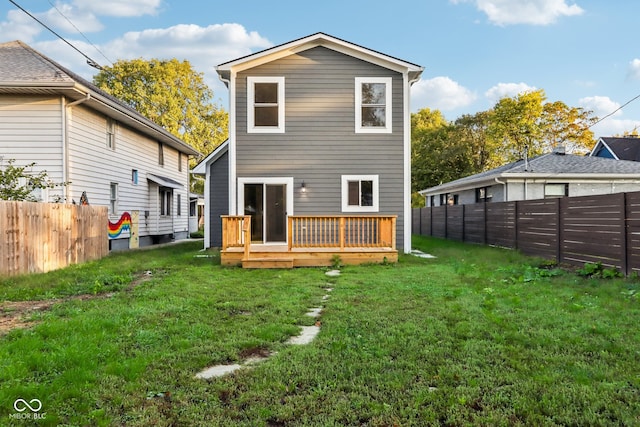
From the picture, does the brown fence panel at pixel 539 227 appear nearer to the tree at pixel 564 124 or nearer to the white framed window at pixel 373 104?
the white framed window at pixel 373 104

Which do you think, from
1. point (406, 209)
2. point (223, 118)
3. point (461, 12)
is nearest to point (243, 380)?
point (406, 209)

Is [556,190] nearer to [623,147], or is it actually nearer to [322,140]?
[322,140]

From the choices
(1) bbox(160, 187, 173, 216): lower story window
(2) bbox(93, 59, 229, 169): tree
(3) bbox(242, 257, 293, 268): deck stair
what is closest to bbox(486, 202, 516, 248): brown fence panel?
(3) bbox(242, 257, 293, 268): deck stair

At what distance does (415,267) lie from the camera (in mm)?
9398

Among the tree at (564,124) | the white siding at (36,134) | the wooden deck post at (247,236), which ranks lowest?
the wooden deck post at (247,236)

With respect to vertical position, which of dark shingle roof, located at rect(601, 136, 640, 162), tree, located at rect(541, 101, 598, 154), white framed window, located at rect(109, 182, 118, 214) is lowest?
white framed window, located at rect(109, 182, 118, 214)

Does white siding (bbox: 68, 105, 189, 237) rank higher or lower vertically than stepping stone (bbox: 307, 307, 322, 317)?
higher

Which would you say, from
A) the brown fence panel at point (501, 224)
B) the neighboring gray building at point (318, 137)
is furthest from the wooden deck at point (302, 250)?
the brown fence panel at point (501, 224)

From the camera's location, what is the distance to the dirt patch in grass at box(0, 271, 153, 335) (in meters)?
4.60

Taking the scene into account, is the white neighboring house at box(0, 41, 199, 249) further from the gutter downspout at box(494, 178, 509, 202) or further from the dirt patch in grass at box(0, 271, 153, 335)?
the gutter downspout at box(494, 178, 509, 202)

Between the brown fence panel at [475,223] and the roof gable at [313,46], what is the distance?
5594 mm

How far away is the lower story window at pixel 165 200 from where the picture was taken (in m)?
19.1

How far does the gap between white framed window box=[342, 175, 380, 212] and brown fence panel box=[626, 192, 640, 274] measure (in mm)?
6032

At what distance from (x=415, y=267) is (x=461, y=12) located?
42.7ft
